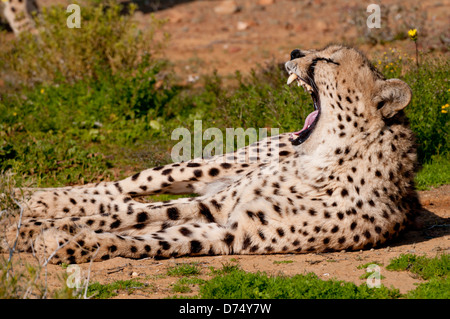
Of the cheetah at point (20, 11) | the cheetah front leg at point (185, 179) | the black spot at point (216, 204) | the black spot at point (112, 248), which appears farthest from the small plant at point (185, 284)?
the cheetah at point (20, 11)

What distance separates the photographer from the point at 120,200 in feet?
18.1

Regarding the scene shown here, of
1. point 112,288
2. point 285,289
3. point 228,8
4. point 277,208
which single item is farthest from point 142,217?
point 228,8

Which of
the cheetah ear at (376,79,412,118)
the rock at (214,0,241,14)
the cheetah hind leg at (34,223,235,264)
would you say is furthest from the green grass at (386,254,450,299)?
the rock at (214,0,241,14)

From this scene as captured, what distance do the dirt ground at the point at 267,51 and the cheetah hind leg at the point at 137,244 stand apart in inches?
2.9

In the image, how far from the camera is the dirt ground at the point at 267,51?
4113mm

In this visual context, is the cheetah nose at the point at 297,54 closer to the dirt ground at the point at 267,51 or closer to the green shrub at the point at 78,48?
the dirt ground at the point at 267,51

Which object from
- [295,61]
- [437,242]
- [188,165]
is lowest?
[437,242]

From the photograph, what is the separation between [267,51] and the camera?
1081 centimetres

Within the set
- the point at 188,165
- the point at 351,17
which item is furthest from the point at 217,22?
the point at 188,165

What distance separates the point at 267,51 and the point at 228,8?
10.6 ft

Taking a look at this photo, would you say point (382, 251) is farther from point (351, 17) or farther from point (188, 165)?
point (351, 17)

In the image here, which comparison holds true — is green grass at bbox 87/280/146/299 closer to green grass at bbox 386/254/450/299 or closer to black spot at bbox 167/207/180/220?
black spot at bbox 167/207/180/220
